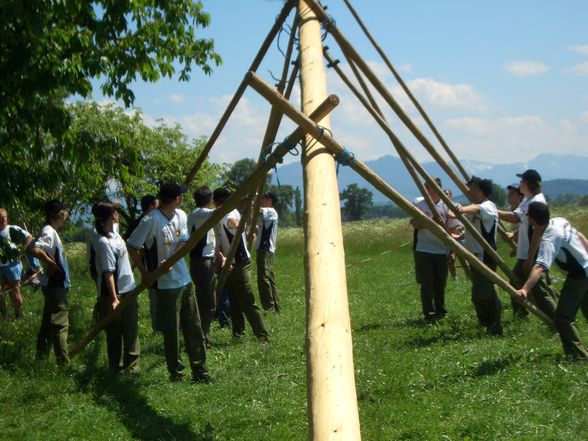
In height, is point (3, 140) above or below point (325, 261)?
above

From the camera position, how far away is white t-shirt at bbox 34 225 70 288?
27.3ft

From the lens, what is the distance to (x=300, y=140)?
6.07m

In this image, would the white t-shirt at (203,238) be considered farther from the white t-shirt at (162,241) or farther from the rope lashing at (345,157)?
the rope lashing at (345,157)

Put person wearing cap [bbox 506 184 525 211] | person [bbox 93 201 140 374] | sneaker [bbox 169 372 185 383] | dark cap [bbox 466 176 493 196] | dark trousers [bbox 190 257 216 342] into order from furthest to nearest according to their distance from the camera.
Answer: person wearing cap [bbox 506 184 525 211] < dark trousers [bbox 190 257 216 342] < dark cap [bbox 466 176 493 196] < person [bbox 93 201 140 374] < sneaker [bbox 169 372 185 383]

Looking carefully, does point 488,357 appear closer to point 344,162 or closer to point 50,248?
point 344,162

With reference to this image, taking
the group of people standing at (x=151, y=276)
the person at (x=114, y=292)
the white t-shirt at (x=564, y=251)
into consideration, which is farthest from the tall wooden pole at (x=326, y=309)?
the person at (x=114, y=292)

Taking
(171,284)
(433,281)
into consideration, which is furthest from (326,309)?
(433,281)

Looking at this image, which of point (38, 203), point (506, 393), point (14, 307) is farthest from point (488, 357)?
point (14, 307)

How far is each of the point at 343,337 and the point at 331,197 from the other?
1.35 metres

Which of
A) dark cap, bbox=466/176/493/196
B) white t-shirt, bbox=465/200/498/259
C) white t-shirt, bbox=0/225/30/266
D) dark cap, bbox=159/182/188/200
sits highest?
dark cap, bbox=159/182/188/200

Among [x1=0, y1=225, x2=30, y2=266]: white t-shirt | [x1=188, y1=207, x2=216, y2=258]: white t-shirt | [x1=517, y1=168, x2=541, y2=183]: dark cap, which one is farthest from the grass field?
[x1=517, y1=168, x2=541, y2=183]: dark cap

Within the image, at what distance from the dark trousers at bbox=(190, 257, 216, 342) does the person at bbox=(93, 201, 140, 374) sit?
49.0 inches

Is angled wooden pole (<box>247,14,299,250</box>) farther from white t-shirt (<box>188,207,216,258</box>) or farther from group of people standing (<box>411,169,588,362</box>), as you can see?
group of people standing (<box>411,169,588,362</box>)

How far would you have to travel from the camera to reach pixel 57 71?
717 cm
